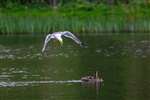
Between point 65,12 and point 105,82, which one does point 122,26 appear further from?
point 105,82

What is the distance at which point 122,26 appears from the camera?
47719mm

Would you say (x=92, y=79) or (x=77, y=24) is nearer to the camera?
(x=92, y=79)

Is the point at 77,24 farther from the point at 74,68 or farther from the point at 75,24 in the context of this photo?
the point at 74,68

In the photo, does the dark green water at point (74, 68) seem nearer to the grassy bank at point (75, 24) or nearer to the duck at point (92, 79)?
the duck at point (92, 79)

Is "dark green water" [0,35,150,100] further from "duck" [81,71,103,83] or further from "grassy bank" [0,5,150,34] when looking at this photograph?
"grassy bank" [0,5,150,34]

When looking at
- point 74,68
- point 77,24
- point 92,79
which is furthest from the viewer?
point 77,24

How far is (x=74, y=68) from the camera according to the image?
29.8 metres

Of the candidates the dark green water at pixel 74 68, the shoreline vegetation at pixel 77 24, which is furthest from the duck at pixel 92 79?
the shoreline vegetation at pixel 77 24

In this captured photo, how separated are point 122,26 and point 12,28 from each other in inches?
264

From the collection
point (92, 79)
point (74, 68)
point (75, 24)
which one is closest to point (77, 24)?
point (75, 24)

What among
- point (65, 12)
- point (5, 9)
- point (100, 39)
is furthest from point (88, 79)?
point (5, 9)

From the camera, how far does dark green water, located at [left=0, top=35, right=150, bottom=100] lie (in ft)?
74.1

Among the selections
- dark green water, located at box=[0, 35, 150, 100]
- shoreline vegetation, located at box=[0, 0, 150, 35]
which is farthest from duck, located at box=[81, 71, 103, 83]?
shoreline vegetation, located at box=[0, 0, 150, 35]

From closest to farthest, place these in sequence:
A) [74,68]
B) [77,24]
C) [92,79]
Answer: [92,79], [74,68], [77,24]
